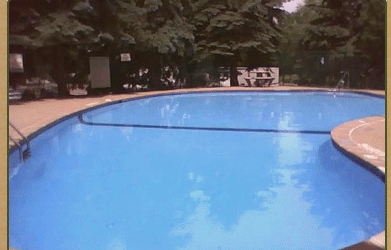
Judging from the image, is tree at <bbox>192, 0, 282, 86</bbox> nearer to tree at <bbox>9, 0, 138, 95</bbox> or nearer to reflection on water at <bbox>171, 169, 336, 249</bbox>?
tree at <bbox>9, 0, 138, 95</bbox>

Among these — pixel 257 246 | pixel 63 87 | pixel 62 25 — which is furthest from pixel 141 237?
pixel 63 87

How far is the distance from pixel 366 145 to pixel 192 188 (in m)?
1.74

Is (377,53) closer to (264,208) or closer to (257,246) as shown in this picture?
(264,208)

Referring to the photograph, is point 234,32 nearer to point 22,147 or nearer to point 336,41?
point 336,41

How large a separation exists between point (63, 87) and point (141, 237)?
4945 millimetres

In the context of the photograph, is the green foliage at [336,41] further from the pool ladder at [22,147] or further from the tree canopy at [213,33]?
the pool ladder at [22,147]

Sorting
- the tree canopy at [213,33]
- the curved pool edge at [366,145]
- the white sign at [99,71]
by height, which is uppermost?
the tree canopy at [213,33]

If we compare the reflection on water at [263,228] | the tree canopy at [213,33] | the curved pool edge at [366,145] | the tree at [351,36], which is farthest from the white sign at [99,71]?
the reflection on water at [263,228]

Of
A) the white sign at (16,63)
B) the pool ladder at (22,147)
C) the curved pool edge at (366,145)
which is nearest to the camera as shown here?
the curved pool edge at (366,145)

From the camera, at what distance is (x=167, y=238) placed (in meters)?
3.16

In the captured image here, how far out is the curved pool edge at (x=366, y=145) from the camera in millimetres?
2712

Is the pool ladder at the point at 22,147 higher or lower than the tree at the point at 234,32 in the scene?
lower

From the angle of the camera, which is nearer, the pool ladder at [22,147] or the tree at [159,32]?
the pool ladder at [22,147]

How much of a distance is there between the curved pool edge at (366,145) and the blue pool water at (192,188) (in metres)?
0.09
